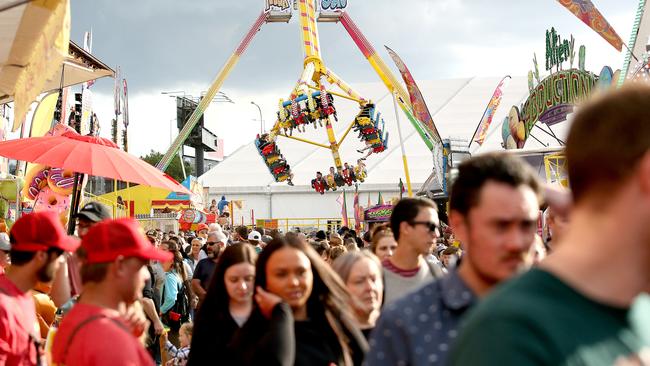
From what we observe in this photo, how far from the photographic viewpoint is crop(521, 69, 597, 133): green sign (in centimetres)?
1755

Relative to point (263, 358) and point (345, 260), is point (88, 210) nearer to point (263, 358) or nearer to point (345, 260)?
point (345, 260)

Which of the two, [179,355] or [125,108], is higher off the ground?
[125,108]

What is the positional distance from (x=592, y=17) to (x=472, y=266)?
1461 centimetres

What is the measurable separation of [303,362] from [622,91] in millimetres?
2320

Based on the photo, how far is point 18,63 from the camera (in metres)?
6.63

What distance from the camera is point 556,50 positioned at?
728 inches

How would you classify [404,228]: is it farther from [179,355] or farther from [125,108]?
[125,108]

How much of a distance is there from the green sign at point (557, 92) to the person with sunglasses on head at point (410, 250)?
12.9 m

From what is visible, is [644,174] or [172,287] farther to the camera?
[172,287]

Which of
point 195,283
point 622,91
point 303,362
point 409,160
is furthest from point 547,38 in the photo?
point 409,160

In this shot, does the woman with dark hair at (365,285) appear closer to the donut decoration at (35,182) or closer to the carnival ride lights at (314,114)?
the donut decoration at (35,182)

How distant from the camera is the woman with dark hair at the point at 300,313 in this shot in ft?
11.1

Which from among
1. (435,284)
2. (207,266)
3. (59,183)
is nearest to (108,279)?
(435,284)

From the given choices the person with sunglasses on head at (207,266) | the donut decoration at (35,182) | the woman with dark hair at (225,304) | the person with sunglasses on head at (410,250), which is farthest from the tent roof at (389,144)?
the woman with dark hair at (225,304)
